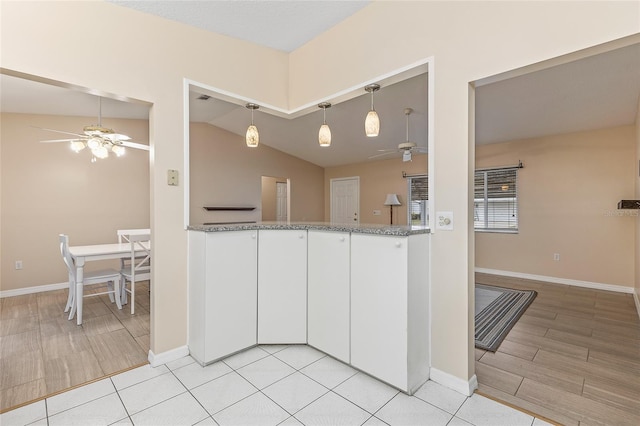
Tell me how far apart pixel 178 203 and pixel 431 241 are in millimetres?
1888

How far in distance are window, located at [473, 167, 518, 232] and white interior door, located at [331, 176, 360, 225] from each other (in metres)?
2.74

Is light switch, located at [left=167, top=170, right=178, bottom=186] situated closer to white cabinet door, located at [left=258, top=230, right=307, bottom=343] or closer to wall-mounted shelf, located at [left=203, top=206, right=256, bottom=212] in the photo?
white cabinet door, located at [left=258, top=230, right=307, bottom=343]

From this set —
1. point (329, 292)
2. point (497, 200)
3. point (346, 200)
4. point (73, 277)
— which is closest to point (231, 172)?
point (346, 200)

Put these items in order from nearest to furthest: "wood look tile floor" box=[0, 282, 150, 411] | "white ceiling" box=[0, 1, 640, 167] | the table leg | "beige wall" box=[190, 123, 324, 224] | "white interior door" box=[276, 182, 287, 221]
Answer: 1. "wood look tile floor" box=[0, 282, 150, 411]
2. "white ceiling" box=[0, 1, 640, 167]
3. the table leg
4. "beige wall" box=[190, 123, 324, 224]
5. "white interior door" box=[276, 182, 287, 221]

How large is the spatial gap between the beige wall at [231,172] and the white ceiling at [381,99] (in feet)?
1.16

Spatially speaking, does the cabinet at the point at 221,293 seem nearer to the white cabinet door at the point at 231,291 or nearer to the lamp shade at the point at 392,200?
the white cabinet door at the point at 231,291

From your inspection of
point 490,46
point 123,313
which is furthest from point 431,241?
point 123,313

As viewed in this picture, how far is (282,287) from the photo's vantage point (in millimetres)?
2404

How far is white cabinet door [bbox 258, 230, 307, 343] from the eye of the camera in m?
2.39

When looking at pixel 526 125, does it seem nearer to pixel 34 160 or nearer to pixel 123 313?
pixel 123 313

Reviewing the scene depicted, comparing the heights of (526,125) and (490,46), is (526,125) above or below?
above

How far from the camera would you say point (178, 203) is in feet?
7.44

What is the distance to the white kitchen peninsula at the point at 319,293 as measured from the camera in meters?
1.83

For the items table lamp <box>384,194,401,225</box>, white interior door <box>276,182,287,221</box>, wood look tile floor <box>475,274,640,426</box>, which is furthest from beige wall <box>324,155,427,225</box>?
wood look tile floor <box>475,274,640,426</box>
